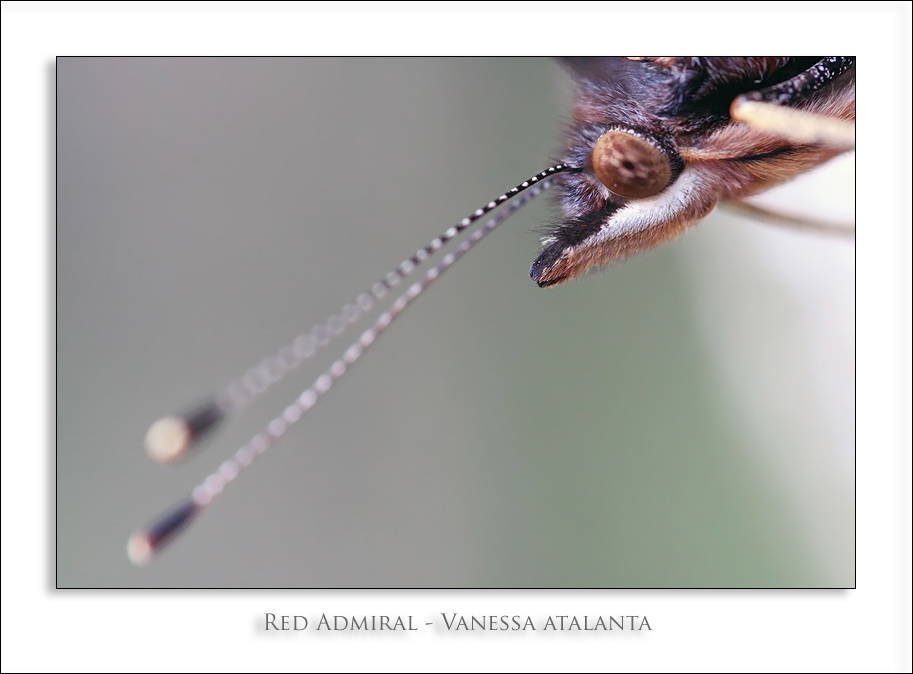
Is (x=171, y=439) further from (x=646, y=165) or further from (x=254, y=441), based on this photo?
(x=646, y=165)

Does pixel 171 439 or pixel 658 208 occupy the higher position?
pixel 658 208

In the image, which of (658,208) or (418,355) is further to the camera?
(418,355)

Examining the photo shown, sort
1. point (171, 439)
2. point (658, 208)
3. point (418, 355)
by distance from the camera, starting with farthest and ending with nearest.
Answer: point (418, 355) < point (658, 208) < point (171, 439)

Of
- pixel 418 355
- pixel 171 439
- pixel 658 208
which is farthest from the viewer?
pixel 418 355

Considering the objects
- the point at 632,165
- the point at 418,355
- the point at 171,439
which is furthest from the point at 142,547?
the point at 418,355

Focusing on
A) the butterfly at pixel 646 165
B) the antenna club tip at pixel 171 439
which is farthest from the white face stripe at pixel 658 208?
the antenna club tip at pixel 171 439

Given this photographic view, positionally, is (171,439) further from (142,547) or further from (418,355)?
(418,355)

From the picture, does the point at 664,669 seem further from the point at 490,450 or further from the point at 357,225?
the point at 357,225

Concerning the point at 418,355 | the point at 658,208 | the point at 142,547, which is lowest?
the point at 142,547
